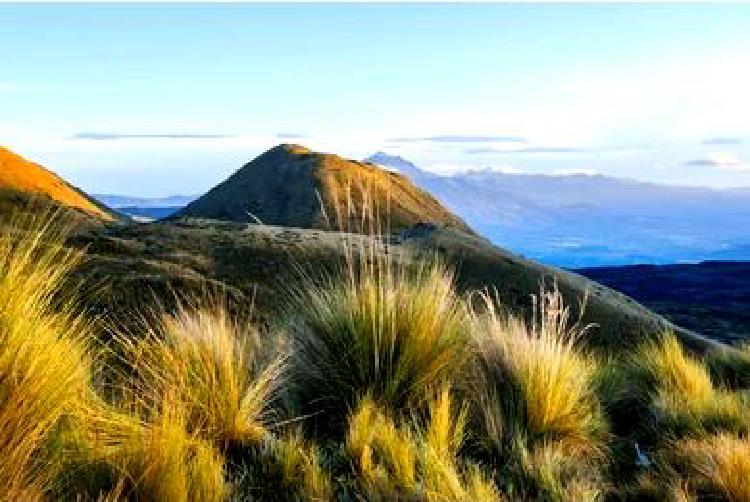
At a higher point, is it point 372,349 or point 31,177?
point 372,349

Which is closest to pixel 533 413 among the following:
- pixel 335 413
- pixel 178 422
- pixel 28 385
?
pixel 335 413

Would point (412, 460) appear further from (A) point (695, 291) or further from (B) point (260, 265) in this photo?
(A) point (695, 291)

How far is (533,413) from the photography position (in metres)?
7.34

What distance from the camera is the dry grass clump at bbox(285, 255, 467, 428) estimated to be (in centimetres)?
704

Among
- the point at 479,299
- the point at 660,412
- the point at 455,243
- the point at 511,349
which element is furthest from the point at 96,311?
the point at 455,243

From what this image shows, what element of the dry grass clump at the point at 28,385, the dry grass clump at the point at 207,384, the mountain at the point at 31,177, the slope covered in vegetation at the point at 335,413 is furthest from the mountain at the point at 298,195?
the dry grass clump at the point at 28,385

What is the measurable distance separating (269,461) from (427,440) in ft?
3.67

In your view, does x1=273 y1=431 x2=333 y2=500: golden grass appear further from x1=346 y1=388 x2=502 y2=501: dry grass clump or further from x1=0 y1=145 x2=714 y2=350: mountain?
x1=0 y1=145 x2=714 y2=350: mountain

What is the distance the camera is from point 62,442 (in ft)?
15.7

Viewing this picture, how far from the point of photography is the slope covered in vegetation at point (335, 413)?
15.1ft

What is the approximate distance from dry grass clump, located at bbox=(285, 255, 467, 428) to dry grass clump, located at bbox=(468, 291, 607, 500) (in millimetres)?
391

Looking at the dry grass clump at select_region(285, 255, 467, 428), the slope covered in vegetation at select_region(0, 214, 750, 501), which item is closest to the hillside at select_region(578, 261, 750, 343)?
the slope covered in vegetation at select_region(0, 214, 750, 501)

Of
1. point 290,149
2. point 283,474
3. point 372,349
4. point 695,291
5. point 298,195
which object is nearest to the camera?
point 283,474

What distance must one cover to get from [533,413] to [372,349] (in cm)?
135
